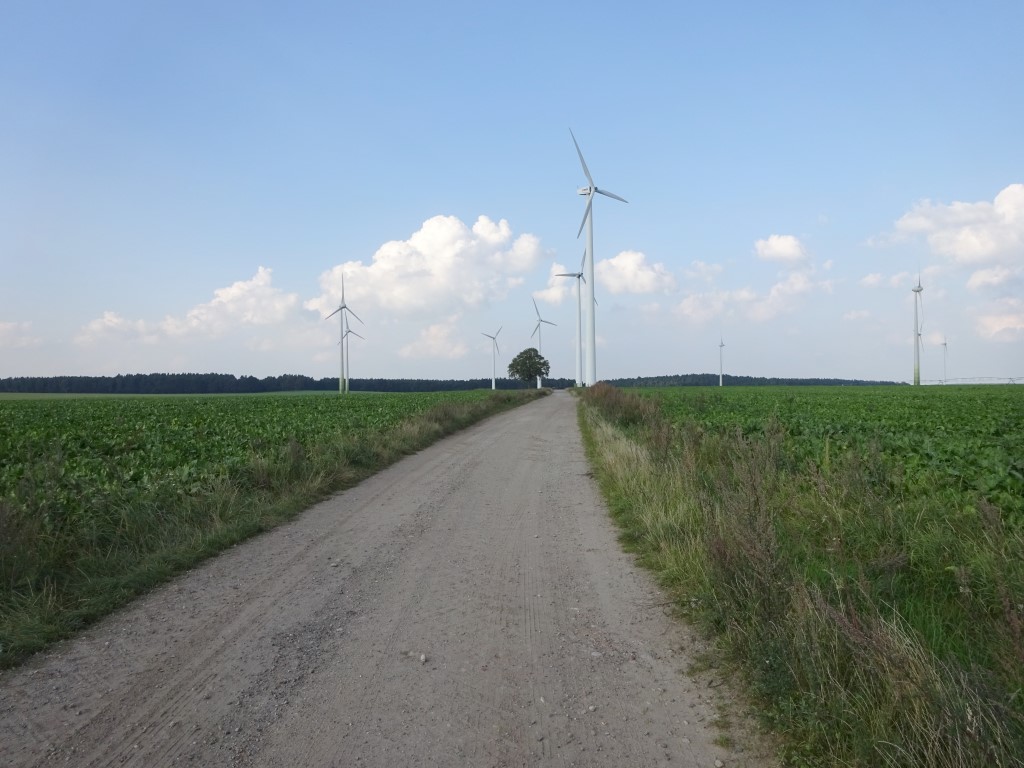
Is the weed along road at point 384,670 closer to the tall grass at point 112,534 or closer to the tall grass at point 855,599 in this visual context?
the tall grass at point 112,534

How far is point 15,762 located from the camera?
142 inches

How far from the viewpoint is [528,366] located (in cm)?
13300

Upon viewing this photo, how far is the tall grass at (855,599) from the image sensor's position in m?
3.21

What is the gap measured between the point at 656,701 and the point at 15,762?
373 cm

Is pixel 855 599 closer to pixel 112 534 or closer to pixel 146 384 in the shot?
pixel 112 534

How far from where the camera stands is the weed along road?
3.71 metres

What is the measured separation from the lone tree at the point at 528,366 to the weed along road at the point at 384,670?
124226mm

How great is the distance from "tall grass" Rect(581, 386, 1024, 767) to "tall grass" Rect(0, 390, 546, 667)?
5313mm

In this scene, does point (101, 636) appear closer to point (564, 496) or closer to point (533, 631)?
point (533, 631)

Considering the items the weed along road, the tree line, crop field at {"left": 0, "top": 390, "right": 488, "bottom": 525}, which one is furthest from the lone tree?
the weed along road

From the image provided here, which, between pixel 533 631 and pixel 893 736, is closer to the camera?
pixel 893 736

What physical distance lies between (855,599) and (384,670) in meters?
3.68

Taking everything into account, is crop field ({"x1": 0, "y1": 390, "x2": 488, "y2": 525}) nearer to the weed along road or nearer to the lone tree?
the weed along road

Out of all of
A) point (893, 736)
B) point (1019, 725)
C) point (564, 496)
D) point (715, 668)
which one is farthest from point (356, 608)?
point (564, 496)
